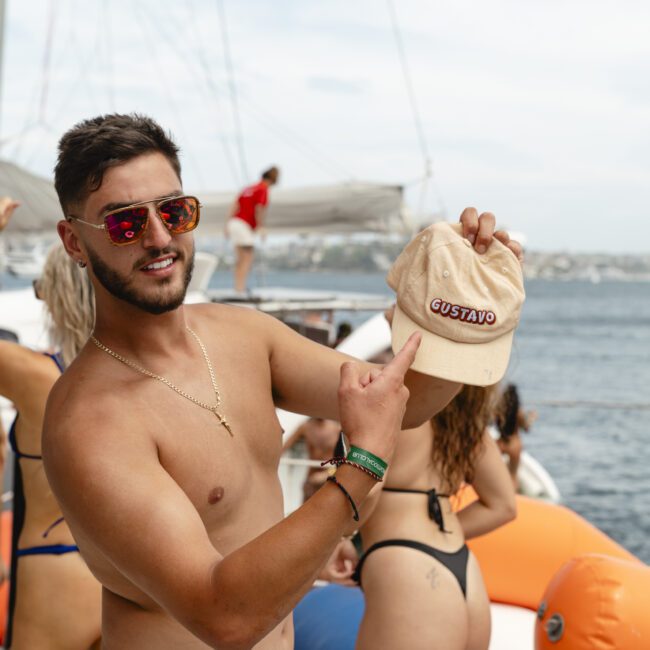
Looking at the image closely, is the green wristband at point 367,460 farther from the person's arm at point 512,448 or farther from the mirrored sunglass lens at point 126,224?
the person's arm at point 512,448

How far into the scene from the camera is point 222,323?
2.11 metres

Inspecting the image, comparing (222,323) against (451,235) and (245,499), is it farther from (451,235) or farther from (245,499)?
(451,235)

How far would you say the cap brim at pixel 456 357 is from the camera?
1953mm

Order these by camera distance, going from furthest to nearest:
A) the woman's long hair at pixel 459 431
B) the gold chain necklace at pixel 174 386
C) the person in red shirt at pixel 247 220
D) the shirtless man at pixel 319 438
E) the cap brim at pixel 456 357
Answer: the person in red shirt at pixel 247 220
the shirtless man at pixel 319 438
the woman's long hair at pixel 459 431
the cap brim at pixel 456 357
the gold chain necklace at pixel 174 386

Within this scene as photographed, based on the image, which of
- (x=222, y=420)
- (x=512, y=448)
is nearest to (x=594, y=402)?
(x=512, y=448)

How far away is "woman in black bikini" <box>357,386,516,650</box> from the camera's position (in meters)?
2.67

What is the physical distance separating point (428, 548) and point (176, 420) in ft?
4.33

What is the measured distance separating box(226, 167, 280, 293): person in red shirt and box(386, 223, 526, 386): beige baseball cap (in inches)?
378

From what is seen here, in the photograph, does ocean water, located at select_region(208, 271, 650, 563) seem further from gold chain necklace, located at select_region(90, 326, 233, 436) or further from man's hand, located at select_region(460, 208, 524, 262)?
gold chain necklace, located at select_region(90, 326, 233, 436)

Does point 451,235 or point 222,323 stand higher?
point 451,235

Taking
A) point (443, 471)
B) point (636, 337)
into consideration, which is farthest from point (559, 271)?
point (443, 471)

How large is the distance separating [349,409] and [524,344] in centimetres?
6143

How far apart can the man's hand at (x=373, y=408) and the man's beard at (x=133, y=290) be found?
16.6 inches

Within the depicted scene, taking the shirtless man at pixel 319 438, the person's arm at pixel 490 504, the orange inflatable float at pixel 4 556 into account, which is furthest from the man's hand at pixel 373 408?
the shirtless man at pixel 319 438
